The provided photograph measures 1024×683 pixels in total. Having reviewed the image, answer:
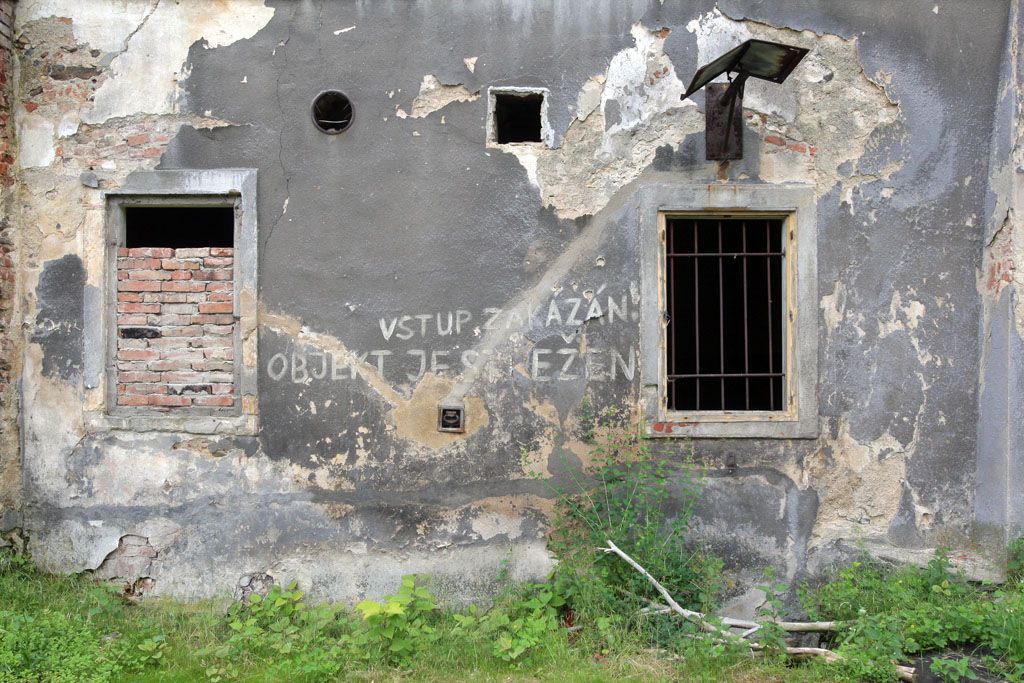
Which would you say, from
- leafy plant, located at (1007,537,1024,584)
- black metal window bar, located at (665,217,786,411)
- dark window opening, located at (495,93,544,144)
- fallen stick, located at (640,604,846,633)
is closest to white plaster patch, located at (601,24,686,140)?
dark window opening, located at (495,93,544,144)

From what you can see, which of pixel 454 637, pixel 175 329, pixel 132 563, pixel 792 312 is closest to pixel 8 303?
pixel 175 329

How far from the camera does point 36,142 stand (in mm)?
4699

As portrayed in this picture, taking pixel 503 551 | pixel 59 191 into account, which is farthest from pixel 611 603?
pixel 59 191

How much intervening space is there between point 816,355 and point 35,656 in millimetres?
4728

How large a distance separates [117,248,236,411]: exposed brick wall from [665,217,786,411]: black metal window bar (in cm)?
290

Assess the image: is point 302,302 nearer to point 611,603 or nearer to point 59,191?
point 59,191

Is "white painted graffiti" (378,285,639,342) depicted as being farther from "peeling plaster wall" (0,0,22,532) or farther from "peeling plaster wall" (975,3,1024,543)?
"peeling plaster wall" (0,0,22,532)

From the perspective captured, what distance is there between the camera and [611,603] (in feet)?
13.8

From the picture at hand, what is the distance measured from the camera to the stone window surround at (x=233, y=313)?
464 centimetres

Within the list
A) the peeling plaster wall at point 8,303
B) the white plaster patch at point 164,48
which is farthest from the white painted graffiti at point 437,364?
the white plaster patch at point 164,48

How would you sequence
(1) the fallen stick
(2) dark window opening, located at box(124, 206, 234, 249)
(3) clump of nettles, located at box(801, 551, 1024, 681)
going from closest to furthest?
(3) clump of nettles, located at box(801, 551, 1024, 681), (1) the fallen stick, (2) dark window opening, located at box(124, 206, 234, 249)

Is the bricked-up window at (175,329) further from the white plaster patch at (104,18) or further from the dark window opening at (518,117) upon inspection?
the dark window opening at (518,117)

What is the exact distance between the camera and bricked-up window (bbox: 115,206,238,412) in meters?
4.72

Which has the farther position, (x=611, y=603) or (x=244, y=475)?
(x=244, y=475)
